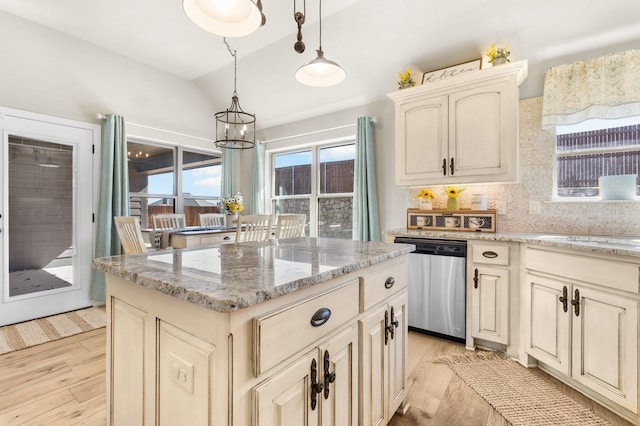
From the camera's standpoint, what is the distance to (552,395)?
192 cm

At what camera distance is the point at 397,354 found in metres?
1.57

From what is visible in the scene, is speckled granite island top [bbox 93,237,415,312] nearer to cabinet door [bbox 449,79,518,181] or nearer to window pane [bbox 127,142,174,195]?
cabinet door [bbox 449,79,518,181]

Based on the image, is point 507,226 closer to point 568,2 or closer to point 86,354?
point 568,2

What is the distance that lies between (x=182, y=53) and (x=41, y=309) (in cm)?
334

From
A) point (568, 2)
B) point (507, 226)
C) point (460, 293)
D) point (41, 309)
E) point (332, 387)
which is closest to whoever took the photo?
point (332, 387)

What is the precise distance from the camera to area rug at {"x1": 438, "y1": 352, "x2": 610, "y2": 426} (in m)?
1.71

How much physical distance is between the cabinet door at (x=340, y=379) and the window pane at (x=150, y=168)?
4.08 meters

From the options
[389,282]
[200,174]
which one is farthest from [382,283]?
[200,174]

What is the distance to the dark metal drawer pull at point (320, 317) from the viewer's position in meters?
Result: 0.99

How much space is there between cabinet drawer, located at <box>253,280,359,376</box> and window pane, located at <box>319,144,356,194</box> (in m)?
3.17

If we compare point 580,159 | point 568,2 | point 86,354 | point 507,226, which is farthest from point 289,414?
point 568,2

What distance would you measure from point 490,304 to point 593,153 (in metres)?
1.57

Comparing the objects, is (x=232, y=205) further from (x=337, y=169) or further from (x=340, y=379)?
(x=340, y=379)

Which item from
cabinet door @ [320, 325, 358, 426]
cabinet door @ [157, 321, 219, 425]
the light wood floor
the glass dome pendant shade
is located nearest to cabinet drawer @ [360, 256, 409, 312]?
cabinet door @ [320, 325, 358, 426]
